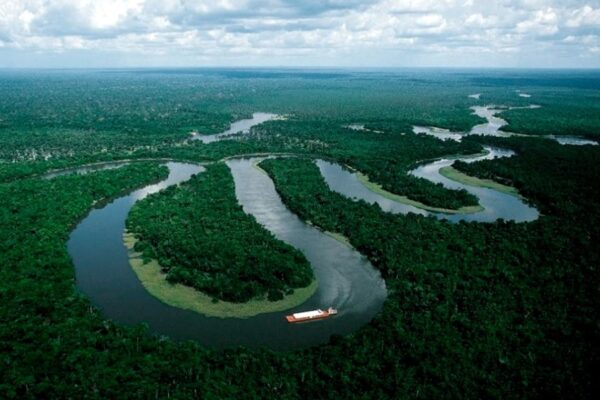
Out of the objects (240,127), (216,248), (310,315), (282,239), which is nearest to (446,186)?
(282,239)

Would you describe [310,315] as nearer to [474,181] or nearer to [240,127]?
[474,181]

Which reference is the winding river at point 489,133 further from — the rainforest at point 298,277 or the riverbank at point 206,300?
the riverbank at point 206,300

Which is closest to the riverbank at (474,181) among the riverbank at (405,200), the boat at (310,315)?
the riverbank at (405,200)

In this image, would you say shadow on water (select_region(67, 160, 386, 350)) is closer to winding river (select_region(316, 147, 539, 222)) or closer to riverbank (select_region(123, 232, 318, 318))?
riverbank (select_region(123, 232, 318, 318))

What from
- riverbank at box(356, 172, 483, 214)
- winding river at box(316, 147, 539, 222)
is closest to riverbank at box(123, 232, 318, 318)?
winding river at box(316, 147, 539, 222)

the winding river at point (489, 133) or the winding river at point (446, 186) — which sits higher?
the winding river at point (489, 133)

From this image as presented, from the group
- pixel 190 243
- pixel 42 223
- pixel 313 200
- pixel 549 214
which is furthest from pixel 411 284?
pixel 42 223
